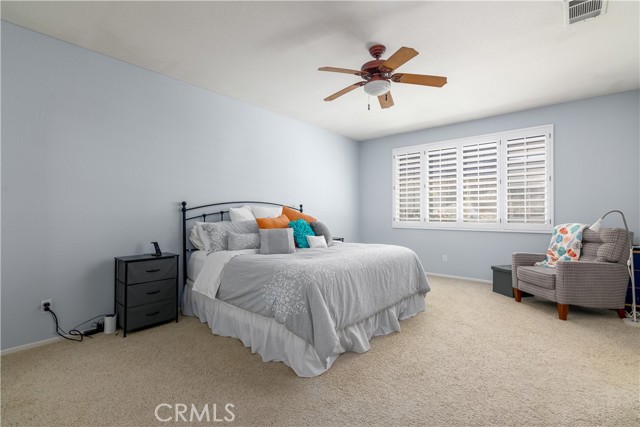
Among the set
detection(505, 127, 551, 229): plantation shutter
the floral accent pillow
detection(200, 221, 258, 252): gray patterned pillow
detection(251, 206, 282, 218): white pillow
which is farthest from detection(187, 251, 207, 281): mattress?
detection(505, 127, 551, 229): plantation shutter

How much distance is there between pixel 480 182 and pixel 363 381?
407 centimetres

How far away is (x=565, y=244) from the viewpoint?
375 centimetres

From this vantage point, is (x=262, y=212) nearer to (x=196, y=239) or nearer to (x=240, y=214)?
(x=240, y=214)

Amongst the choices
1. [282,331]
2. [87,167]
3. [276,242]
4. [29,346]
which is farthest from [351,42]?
[29,346]

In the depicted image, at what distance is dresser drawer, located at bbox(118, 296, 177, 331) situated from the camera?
2.82 metres

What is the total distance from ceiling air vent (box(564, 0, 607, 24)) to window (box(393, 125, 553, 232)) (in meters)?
2.53

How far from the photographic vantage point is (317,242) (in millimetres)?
3686

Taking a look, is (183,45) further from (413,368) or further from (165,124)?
(413,368)

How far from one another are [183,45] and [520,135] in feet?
15.5

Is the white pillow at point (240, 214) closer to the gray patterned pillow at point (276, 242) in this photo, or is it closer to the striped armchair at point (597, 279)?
the gray patterned pillow at point (276, 242)

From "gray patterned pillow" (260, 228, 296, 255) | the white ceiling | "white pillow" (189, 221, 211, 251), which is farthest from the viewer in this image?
"white pillow" (189, 221, 211, 251)

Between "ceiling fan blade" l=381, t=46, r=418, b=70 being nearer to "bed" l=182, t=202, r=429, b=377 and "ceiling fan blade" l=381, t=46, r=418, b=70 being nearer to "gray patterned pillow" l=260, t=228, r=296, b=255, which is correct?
"bed" l=182, t=202, r=429, b=377

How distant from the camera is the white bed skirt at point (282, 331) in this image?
2174 millimetres

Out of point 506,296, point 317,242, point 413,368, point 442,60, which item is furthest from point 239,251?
point 506,296
